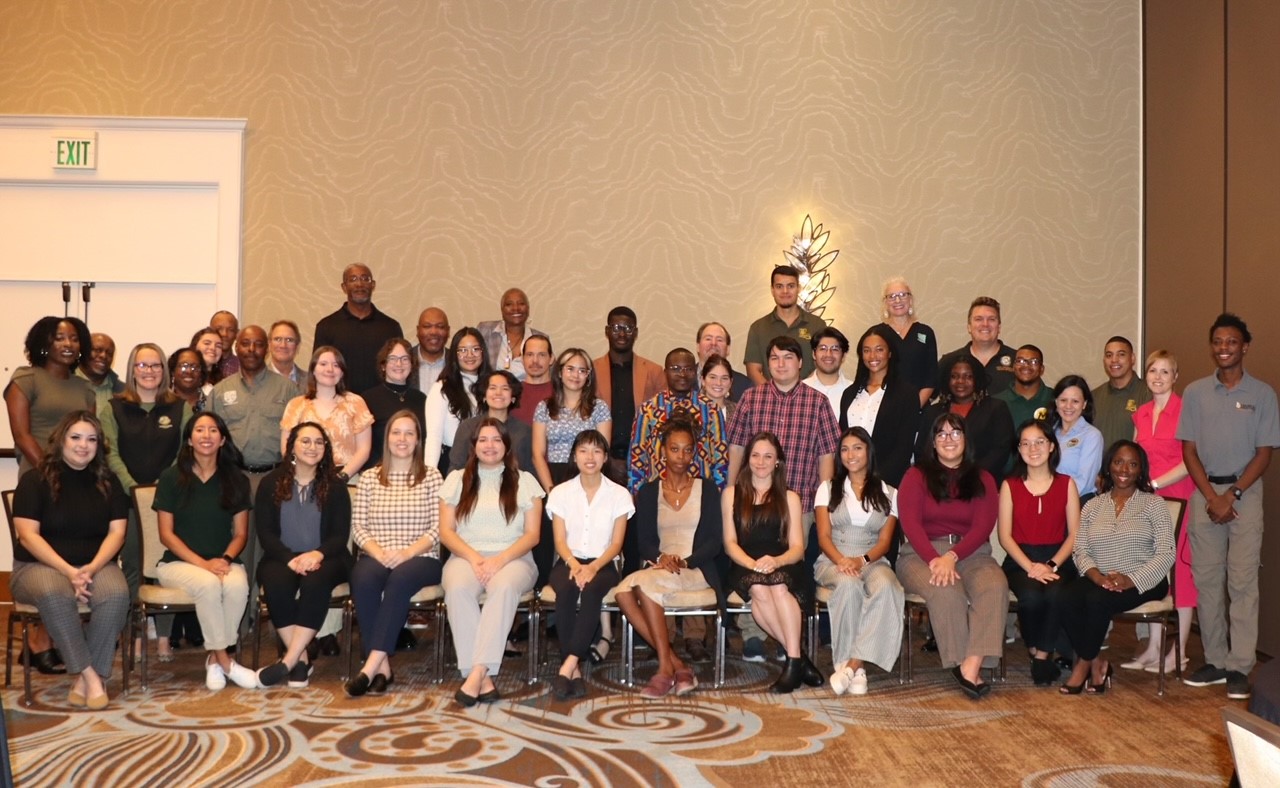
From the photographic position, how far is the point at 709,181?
7.90 metres

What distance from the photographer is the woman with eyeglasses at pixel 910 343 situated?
6.50 m

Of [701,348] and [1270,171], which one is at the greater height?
[1270,171]

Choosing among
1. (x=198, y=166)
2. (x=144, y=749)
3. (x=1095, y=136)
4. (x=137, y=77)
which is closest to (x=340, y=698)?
(x=144, y=749)

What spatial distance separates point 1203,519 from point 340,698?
395cm

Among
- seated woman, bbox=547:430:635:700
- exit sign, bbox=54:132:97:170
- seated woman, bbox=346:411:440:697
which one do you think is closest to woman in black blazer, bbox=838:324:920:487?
seated woman, bbox=547:430:635:700

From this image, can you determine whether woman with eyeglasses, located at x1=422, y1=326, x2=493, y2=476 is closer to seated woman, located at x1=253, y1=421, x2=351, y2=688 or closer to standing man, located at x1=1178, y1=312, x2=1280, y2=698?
seated woman, located at x1=253, y1=421, x2=351, y2=688

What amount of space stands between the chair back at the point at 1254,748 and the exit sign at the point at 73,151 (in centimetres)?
757

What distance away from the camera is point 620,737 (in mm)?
4457

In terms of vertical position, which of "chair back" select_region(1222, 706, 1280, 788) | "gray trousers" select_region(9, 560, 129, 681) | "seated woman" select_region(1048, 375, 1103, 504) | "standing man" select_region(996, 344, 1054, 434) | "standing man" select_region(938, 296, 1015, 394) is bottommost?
"gray trousers" select_region(9, 560, 129, 681)

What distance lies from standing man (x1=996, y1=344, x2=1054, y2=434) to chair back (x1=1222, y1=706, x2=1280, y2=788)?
4405mm

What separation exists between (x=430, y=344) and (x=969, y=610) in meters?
3.15

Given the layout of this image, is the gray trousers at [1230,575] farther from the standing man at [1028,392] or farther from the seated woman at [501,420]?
the seated woman at [501,420]

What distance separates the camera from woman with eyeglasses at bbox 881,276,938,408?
6.50m

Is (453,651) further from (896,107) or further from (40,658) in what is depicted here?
(896,107)
